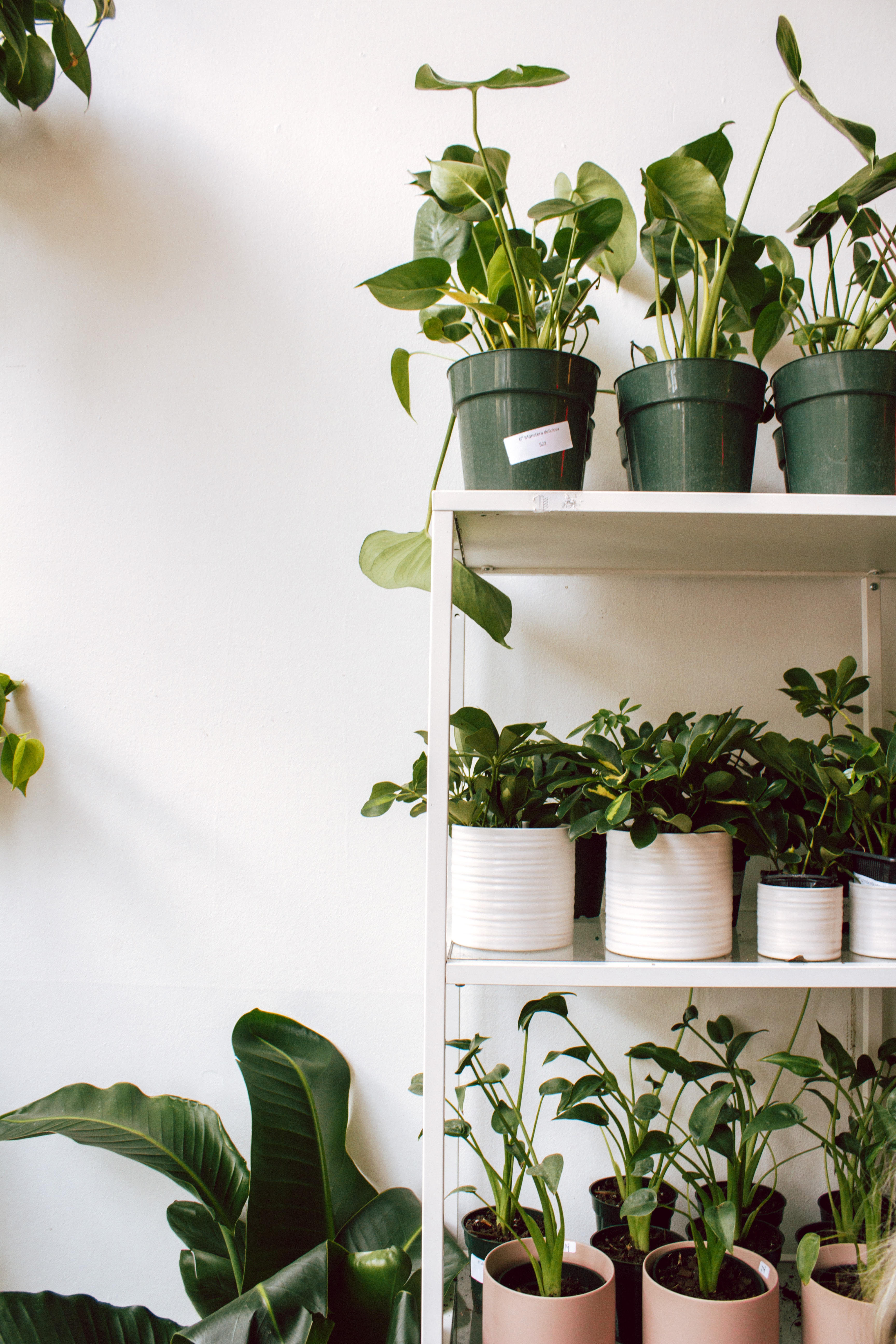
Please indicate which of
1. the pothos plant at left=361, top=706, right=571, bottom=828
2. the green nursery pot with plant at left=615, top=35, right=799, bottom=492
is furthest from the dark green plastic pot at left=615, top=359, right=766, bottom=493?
the pothos plant at left=361, top=706, right=571, bottom=828

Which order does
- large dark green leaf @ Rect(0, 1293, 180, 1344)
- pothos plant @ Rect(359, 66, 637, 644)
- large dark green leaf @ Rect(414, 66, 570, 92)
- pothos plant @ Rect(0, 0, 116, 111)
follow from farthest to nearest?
pothos plant @ Rect(0, 0, 116, 111)
large dark green leaf @ Rect(0, 1293, 180, 1344)
pothos plant @ Rect(359, 66, 637, 644)
large dark green leaf @ Rect(414, 66, 570, 92)

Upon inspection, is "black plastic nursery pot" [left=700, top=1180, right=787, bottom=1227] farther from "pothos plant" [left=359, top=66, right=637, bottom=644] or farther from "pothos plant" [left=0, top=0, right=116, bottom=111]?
"pothos plant" [left=0, top=0, right=116, bottom=111]

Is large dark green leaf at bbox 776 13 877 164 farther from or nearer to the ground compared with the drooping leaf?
farther from the ground

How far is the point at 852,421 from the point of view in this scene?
3.06 ft

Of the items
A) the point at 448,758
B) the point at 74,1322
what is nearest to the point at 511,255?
the point at 448,758

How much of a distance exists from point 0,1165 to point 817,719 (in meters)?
1.41

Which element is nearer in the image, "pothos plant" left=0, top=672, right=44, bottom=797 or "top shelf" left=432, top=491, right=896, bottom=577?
"top shelf" left=432, top=491, right=896, bottom=577

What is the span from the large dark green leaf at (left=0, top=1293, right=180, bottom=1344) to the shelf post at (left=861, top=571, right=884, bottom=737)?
4.08ft

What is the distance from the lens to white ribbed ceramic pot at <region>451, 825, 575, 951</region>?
3.07 feet

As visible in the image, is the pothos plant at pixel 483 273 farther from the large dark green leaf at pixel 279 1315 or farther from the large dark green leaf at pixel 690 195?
the large dark green leaf at pixel 279 1315

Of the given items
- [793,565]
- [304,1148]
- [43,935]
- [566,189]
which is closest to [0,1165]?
[43,935]

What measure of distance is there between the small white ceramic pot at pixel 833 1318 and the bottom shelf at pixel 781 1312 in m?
0.13

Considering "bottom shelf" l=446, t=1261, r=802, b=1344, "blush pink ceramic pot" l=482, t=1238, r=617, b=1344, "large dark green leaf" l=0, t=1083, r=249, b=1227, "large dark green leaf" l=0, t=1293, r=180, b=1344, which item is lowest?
"large dark green leaf" l=0, t=1293, r=180, b=1344

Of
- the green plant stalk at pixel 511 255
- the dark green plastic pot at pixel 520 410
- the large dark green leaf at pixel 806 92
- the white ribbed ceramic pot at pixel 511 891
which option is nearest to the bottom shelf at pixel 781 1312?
the white ribbed ceramic pot at pixel 511 891
